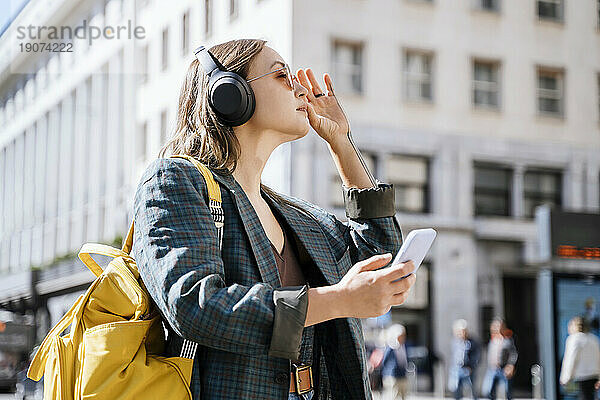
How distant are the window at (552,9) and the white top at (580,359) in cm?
1247

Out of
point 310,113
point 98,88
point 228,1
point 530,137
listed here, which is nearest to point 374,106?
point 530,137

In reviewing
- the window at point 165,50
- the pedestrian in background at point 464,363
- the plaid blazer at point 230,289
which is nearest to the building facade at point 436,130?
the window at point 165,50

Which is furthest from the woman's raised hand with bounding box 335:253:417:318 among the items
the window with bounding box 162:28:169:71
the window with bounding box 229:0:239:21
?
the window with bounding box 162:28:169:71

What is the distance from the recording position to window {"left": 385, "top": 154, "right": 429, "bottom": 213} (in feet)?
65.6

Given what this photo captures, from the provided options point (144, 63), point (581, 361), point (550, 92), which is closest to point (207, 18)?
point (144, 63)

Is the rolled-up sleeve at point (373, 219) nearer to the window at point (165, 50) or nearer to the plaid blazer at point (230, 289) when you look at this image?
the plaid blazer at point (230, 289)

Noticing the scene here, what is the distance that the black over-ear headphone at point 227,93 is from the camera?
204 centimetres

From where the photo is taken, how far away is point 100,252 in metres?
1.94

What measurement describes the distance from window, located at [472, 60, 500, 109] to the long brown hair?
19.0 m

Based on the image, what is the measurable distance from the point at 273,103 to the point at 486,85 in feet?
63.2

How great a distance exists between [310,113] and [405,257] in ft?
2.26

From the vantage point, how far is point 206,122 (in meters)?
2.12

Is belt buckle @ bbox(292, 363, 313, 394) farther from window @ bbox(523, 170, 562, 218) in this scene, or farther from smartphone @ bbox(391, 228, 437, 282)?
window @ bbox(523, 170, 562, 218)

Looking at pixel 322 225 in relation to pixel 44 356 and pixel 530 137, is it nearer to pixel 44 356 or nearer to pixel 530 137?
pixel 44 356
